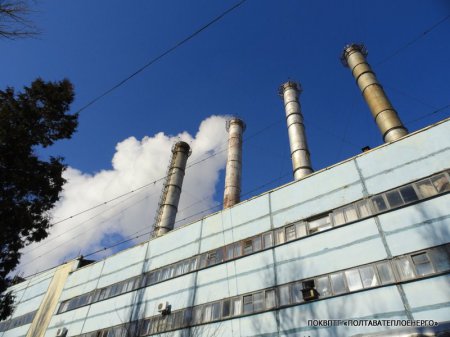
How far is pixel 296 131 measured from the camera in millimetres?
24891

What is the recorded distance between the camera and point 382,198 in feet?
37.9

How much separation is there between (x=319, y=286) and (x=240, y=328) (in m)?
3.71

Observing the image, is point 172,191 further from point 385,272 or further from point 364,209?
point 385,272

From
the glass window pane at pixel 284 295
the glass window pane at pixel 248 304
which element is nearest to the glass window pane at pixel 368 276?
the glass window pane at pixel 284 295

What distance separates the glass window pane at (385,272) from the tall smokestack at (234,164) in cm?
1402

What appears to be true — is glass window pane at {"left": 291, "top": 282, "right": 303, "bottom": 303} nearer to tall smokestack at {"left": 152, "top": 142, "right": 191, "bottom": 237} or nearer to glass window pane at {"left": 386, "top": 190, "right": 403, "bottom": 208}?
glass window pane at {"left": 386, "top": 190, "right": 403, "bottom": 208}

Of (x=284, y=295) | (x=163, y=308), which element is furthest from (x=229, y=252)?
(x=163, y=308)

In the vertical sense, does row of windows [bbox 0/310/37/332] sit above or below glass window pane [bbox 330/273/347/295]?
above

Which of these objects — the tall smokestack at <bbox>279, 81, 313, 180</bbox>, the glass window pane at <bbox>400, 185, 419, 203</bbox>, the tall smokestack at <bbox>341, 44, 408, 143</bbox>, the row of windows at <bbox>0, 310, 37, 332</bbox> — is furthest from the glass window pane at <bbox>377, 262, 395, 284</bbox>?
the row of windows at <bbox>0, 310, 37, 332</bbox>

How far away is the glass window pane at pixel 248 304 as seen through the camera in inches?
494

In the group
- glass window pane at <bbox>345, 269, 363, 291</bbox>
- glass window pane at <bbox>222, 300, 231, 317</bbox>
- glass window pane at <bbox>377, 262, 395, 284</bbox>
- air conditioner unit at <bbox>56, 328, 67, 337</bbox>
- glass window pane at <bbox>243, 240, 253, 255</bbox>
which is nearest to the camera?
glass window pane at <bbox>377, 262, 395, 284</bbox>

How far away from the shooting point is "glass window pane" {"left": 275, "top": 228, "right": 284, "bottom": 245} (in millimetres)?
13432

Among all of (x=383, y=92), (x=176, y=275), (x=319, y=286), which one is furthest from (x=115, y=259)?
(x=383, y=92)

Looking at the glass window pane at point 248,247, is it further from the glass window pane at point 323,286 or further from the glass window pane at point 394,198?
the glass window pane at point 394,198
